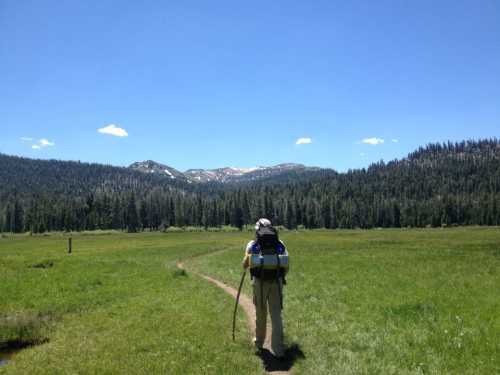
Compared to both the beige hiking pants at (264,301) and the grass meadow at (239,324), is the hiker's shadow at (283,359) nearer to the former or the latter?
the grass meadow at (239,324)

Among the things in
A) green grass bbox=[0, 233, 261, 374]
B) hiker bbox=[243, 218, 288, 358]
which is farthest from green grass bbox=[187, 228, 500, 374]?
green grass bbox=[0, 233, 261, 374]

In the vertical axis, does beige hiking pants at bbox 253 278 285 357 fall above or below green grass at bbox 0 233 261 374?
above

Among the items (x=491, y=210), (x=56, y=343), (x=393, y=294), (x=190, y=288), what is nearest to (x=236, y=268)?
(x=190, y=288)

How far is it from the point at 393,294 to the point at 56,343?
14904 mm

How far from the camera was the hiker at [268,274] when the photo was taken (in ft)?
40.3

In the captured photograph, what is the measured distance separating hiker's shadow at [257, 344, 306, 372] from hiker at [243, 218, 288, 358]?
20 cm

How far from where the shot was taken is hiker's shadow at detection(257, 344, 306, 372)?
11188 millimetres

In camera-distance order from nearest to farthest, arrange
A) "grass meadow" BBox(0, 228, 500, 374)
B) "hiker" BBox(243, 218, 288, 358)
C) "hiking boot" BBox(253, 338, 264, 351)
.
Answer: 1. "grass meadow" BBox(0, 228, 500, 374)
2. "hiker" BBox(243, 218, 288, 358)
3. "hiking boot" BBox(253, 338, 264, 351)

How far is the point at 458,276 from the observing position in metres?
27.7

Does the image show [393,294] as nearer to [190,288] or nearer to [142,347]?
[190,288]

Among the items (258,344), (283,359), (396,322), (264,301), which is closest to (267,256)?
(264,301)

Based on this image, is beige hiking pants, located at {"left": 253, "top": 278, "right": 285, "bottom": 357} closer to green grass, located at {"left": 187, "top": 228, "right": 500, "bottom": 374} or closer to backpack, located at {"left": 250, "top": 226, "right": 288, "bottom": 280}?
backpack, located at {"left": 250, "top": 226, "right": 288, "bottom": 280}

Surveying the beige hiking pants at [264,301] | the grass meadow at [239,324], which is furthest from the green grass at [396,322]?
the beige hiking pants at [264,301]

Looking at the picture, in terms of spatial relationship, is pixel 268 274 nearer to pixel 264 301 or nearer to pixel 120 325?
pixel 264 301
